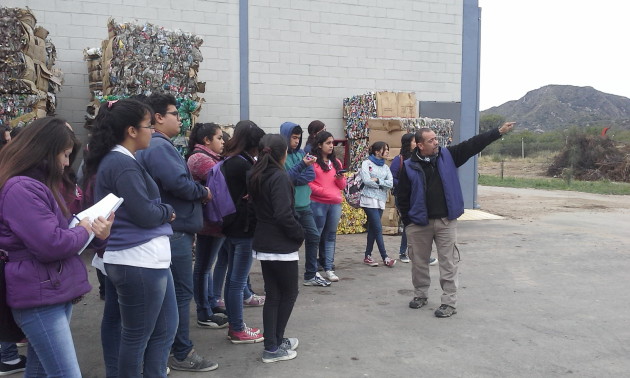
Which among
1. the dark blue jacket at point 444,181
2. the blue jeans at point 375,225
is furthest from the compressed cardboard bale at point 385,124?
the dark blue jacket at point 444,181

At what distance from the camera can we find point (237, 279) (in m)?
4.40

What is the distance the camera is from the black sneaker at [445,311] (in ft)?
17.3

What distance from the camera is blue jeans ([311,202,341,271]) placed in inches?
252

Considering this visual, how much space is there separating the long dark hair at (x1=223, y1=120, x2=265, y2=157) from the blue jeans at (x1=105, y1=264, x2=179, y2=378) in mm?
1588

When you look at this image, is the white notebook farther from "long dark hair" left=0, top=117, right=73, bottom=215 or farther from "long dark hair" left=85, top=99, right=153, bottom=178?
"long dark hair" left=85, top=99, right=153, bottom=178

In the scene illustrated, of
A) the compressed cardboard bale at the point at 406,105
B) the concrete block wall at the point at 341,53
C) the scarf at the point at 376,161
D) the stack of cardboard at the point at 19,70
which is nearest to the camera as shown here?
the stack of cardboard at the point at 19,70

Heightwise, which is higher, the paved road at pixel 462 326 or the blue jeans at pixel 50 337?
the blue jeans at pixel 50 337

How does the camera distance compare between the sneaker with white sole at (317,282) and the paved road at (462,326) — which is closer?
the paved road at (462,326)

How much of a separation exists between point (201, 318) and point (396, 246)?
15.5 feet

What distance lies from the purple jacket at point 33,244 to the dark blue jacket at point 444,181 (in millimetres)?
3583

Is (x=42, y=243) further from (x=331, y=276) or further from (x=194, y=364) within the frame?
(x=331, y=276)

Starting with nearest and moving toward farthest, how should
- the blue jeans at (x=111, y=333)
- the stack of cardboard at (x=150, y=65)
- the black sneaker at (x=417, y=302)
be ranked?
the blue jeans at (x=111, y=333) → the black sneaker at (x=417, y=302) → the stack of cardboard at (x=150, y=65)

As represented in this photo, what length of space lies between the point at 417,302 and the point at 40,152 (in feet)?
13.3

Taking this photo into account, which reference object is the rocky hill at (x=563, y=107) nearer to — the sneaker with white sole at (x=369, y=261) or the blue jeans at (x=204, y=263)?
the sneaker with white sole at (x=369, y=261)
